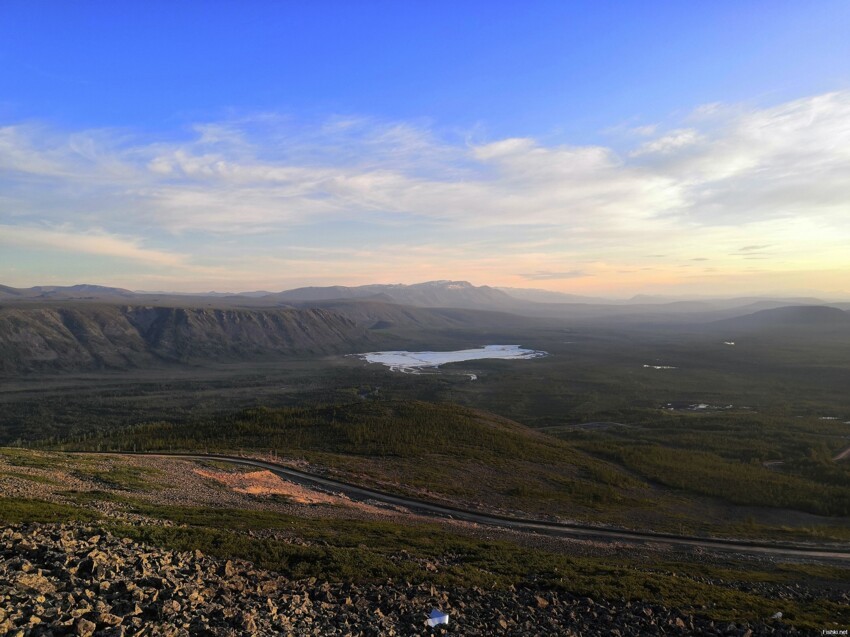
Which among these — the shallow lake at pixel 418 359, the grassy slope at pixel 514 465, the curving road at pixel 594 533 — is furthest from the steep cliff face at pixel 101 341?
the curving road at pixel 594 533

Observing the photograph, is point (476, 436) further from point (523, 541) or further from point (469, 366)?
point (469, 366)

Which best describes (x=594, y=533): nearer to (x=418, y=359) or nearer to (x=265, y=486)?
(x=265, y=486)

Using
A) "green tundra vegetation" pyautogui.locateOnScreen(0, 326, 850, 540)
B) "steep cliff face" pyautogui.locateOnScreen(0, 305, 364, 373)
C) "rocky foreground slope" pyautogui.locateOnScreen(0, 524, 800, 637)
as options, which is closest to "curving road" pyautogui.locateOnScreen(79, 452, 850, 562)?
"green tundra vegetation" pyautogui.locateOnScreen(0, 326, 850, 540)

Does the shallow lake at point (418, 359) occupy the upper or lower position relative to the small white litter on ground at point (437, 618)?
lower

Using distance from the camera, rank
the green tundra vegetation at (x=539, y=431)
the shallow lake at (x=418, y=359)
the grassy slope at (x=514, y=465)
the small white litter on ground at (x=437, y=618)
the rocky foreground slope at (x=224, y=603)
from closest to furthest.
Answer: the rocky foreground slope at (x=224, y=603) → the small white litter on ground at (x=437, y=618) → the grassy slope at (x=514, y=465) → the green tundra vegetation at (x=539, y=431) → the shallow lake at (x=418, y=359)

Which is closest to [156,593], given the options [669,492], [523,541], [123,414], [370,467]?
[523,541]

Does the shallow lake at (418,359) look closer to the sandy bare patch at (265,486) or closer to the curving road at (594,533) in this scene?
the sandy bare patch at (265,486)

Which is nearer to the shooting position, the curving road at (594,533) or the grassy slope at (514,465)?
the curving road at (594,533)
